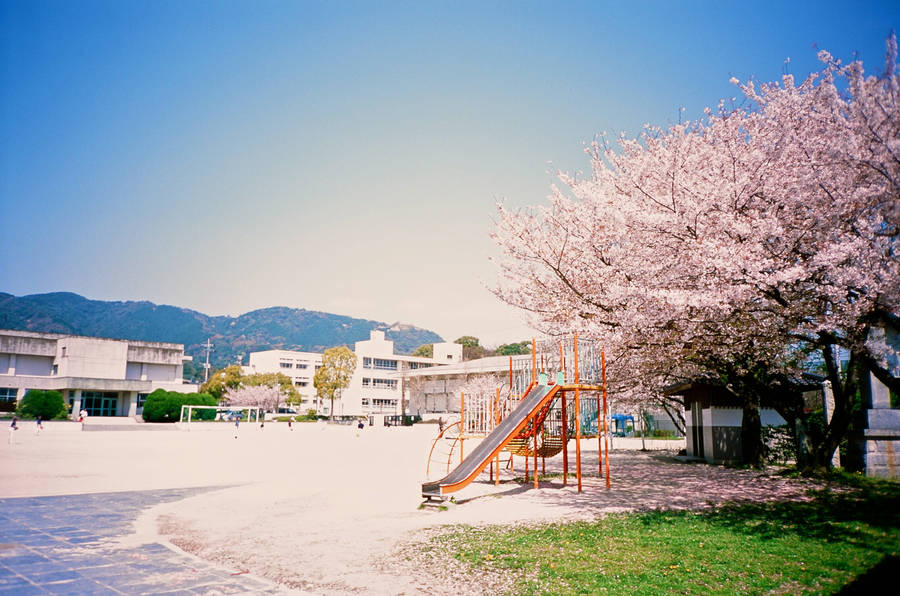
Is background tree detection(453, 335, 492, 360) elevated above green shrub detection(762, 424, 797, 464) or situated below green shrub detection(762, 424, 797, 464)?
above

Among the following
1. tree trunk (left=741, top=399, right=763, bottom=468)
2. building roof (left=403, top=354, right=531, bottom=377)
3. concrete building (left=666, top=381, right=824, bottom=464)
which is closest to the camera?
tree trunk (left=741, top=399, right=763, bottom=468)

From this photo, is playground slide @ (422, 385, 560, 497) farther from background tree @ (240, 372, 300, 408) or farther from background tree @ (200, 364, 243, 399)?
background tree @ (200, 364, 243, 399)

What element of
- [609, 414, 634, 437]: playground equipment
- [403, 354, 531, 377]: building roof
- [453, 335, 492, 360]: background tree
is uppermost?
[453, 335, 492, 360]: background tree

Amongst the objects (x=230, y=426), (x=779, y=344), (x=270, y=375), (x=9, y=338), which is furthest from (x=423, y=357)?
(x=779, y=344)

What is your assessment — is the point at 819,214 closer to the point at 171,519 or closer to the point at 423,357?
the point at 171,519

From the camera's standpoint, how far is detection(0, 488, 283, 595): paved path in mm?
5691

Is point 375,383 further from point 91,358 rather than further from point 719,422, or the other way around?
point 719,422

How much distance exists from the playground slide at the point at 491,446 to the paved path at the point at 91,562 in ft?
15.3

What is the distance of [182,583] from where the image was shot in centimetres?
587

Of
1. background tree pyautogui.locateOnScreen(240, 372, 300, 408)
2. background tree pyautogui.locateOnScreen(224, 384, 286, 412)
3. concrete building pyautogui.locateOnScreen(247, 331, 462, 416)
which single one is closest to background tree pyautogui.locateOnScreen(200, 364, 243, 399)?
background tree pyautogui.locateOnScreen(224, 384, 286, 412)

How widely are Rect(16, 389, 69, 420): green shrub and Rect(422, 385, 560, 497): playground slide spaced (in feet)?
160

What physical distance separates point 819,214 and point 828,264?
43.8 inches

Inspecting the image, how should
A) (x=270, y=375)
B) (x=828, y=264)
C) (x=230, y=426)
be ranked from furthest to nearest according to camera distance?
1. (x=270, y=375)
2. (x=230, y=426)
3. (x=828, y=264)

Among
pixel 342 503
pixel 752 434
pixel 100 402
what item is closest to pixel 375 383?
pixel 100 402
